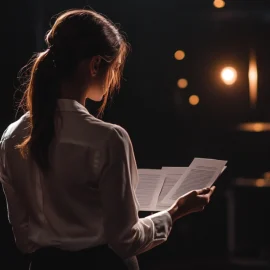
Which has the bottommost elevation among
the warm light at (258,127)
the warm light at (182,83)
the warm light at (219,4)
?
the warm light at (258,127)

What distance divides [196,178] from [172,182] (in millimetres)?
62

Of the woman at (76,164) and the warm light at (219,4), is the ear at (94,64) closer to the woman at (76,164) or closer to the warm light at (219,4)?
the woman at (76,164)

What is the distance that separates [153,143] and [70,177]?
1.86m

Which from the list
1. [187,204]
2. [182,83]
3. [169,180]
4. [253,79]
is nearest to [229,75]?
[253,79]

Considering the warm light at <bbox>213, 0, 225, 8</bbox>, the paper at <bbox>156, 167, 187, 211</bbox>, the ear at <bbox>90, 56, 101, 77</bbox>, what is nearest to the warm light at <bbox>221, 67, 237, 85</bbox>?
the warm light at <bbox>213, 0, 225, 8</bbox>

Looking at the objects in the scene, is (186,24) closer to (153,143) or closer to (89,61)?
(153,143)

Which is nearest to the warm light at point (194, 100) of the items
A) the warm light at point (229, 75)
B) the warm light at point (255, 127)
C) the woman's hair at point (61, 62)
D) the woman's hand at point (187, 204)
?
the warm light at point (229, 75)

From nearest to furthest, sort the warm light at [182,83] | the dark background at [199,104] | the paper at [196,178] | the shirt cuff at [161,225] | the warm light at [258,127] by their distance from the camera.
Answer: the shirt cuff at [161,225]
the paper at [196,178]
the dark background at [199,104]
the warm light at [182,83]
the warm light at [258,127]

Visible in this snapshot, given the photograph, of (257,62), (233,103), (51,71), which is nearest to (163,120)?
(233,103)

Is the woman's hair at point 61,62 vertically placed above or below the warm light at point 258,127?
above

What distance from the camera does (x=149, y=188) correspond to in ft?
4.46

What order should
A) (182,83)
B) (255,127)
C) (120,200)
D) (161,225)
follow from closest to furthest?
(120,200) < (161,225) < (182,83) < (255,127)

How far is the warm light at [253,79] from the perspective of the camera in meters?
3.17

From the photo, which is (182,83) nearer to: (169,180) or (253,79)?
(253,79)
